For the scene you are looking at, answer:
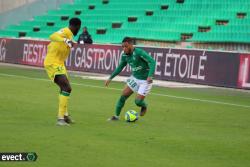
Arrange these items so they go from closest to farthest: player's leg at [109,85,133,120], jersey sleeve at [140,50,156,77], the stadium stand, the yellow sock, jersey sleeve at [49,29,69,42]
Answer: the yellow sock < jersey sleeve at [49,29,69,42] < jersey sleeve at [140,50,156,77] < player's leg at [109,85,133,120] < the stadium stand

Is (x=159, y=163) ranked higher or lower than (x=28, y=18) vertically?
higher

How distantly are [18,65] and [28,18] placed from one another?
1443cm

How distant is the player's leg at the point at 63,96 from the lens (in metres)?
13.4

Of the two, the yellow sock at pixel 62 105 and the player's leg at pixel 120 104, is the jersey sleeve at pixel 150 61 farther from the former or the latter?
the yellow sock at pixel 62 105

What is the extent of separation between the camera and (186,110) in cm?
1758

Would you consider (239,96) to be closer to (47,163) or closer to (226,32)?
(226,32)

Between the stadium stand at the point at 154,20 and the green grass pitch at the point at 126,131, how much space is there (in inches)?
412

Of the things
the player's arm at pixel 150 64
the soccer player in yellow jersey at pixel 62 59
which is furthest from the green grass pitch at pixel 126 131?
the player's arm at pixel 150 64

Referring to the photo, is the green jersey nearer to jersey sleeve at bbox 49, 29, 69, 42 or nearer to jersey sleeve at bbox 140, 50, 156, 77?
jersey sleeve at bbox 140, 50, 156, 77

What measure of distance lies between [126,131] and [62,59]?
2.09 metres

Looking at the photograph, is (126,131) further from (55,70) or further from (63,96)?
(55,70)

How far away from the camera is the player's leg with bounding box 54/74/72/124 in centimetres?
1341

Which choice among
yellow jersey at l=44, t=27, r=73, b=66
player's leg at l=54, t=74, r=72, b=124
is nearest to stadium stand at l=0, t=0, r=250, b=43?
yellow jersey at l=44, t=27, r=73, b=66

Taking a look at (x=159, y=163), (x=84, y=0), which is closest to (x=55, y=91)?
(x=159, y=163)
